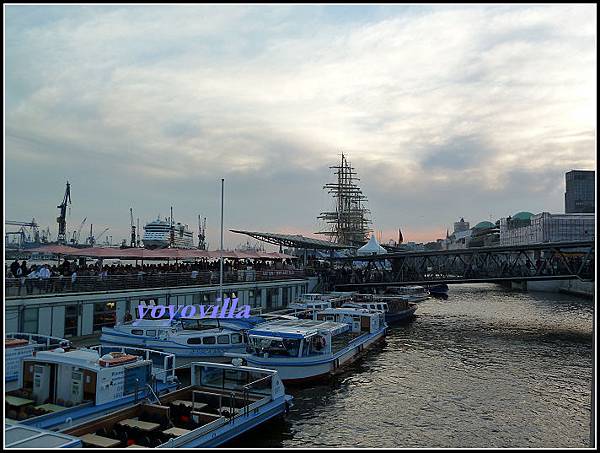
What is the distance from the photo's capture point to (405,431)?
24750mm

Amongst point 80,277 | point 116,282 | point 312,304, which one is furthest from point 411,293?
point 80,277

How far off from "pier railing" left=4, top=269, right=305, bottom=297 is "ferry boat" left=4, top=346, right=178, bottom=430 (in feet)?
38.0

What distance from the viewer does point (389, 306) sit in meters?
62.8

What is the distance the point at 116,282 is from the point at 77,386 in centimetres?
1988

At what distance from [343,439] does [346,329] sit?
22122 millimetres

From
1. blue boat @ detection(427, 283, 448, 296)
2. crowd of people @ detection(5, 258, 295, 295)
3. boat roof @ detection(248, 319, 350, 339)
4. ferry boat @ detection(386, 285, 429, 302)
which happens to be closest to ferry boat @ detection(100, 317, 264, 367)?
boat roof @ detection(248, 319, 350, 339)

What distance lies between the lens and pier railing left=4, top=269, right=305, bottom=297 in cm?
3512

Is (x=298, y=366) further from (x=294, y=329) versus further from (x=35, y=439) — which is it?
(x=35, y=439)

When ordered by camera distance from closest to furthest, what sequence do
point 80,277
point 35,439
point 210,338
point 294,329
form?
1. point 35,439
2. point 210,338
3. point 294,329
4. point 80,277

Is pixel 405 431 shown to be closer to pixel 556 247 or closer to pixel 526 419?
pixel 526 419

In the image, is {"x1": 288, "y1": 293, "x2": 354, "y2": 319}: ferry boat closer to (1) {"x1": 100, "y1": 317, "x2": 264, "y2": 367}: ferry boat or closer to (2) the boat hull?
(1) {"x1": 100, "y1": 317, "x2": 264, "y2": 367}: ferry boat

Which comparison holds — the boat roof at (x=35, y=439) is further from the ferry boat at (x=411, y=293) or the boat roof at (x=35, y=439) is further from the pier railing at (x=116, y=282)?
the ferry boat at (x=411, y=293)

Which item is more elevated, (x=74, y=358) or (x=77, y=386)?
(x=74, y=358)

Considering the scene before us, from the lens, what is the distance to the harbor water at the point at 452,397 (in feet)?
79.3
